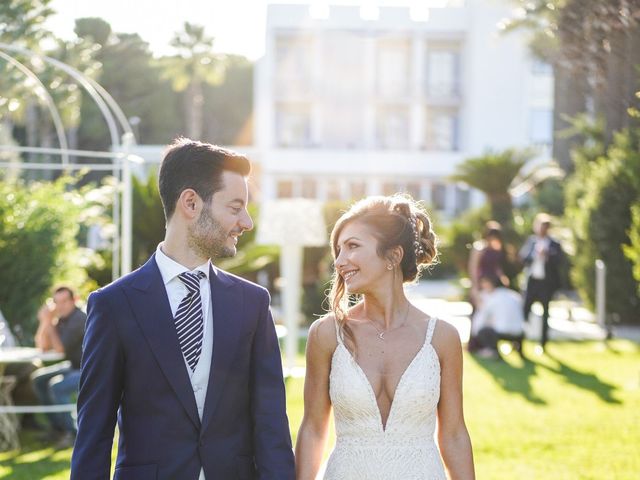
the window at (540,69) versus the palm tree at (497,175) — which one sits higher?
the window at (540,69)

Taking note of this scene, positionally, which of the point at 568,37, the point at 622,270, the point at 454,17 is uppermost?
the point at 454,17

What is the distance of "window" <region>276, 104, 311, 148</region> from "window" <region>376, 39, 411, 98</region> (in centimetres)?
383

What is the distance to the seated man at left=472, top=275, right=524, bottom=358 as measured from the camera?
1546cm

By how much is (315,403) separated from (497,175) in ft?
66.5

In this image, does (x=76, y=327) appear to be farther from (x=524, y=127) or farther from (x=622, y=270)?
(x=524, y=127)

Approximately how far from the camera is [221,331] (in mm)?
3752

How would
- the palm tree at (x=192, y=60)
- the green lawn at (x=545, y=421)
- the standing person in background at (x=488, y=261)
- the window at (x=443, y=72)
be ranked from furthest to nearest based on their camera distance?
the window at (x=443, y=72) → the palm tree at (x=192, y=60) → the standing person in background at (x=488, y=261) → the green lawn at (x=545, y=421)

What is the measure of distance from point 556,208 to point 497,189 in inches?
351

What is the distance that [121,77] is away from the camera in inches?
1736

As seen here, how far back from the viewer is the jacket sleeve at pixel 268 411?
12.4ft

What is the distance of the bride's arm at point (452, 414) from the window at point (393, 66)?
165 feet

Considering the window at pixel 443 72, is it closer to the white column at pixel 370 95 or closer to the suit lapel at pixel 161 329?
the white column at pixel 370 95

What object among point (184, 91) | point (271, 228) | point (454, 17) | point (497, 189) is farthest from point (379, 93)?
point (271, 228)

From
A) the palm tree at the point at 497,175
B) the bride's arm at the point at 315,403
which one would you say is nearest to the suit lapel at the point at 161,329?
the bride's arm at the point at 315,403
